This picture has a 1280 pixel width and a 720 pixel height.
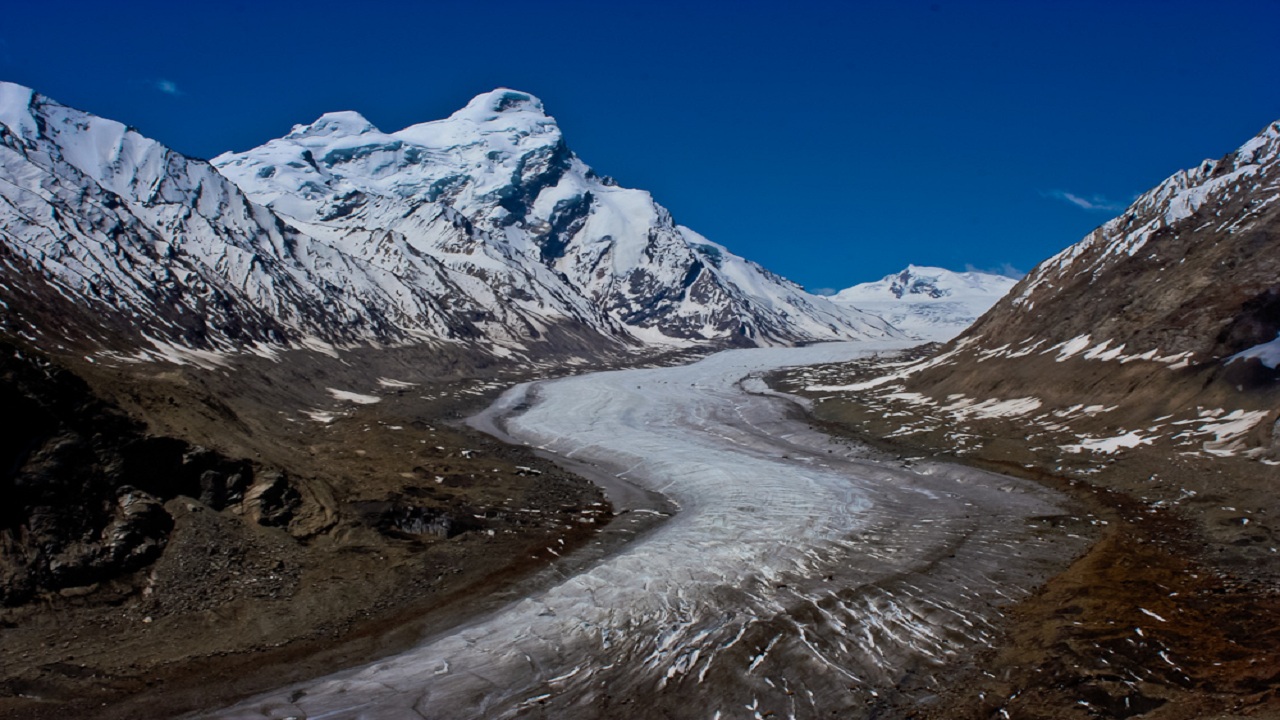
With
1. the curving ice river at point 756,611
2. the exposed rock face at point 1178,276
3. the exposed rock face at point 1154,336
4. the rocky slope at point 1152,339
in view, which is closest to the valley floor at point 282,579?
the curving ice river at point 756,611

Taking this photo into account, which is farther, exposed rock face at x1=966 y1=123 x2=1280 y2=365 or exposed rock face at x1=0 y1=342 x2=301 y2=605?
exposed rock face at x1=966 y1=123 x2=1280 y2=365

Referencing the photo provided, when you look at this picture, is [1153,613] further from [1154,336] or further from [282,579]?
[1154,336]

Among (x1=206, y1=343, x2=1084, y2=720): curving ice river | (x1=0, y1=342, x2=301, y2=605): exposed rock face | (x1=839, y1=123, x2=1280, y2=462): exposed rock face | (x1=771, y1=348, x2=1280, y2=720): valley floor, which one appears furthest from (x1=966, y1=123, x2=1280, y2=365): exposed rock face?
(x1=0, y1=342, x2=301, y2=605): exposed rock face

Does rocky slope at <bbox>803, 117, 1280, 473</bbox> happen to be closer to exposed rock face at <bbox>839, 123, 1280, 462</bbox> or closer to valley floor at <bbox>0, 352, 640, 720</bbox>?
exposed rock face at <bbox>839, 123, 1280, 462</bbox>

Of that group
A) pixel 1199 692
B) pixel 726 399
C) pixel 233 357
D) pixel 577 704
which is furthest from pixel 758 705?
pixel 233 357

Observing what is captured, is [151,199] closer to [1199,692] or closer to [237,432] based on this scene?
[237,432]

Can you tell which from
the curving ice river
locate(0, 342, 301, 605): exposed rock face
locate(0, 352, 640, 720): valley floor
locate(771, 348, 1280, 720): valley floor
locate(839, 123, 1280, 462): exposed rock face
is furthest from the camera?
locate(839, 123, 1280, 462): exposed rock face

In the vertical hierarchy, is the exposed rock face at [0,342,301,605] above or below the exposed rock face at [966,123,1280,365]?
below

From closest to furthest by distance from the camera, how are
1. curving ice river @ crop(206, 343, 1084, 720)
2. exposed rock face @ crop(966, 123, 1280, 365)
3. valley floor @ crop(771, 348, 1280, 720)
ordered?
valley floor @ crop(771, 348, 1280, 720)
curving ice river @ crop(206, 343, 1084, 720)
exposed rock face @ crop(966, 123, 1280, 365)
